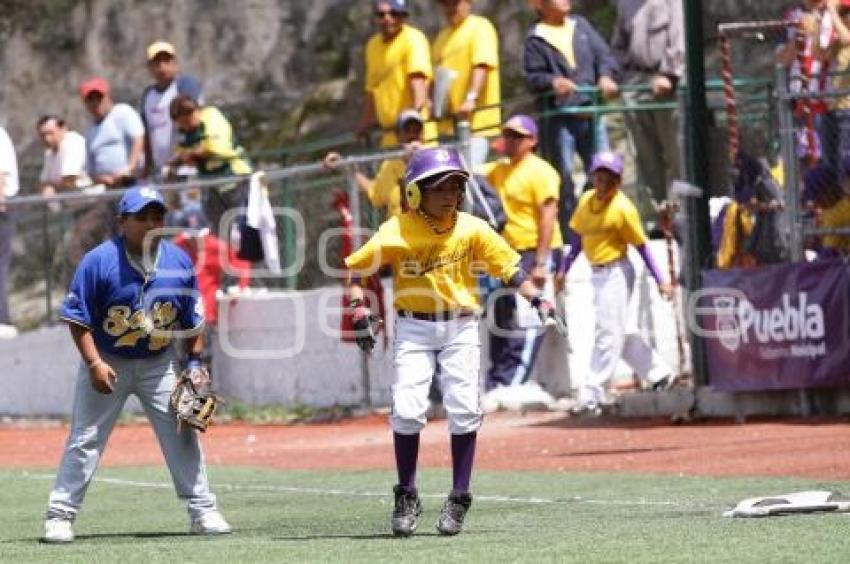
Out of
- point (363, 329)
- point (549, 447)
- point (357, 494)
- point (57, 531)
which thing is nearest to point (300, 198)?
point (549, 447)

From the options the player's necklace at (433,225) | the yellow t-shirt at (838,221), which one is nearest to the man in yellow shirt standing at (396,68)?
the yellow t-shirt at (838,221)

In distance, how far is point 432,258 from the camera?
34.8 ft

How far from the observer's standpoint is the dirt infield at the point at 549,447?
14258mm

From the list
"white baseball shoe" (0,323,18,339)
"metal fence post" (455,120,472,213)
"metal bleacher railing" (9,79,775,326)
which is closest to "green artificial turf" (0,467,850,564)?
"metal fence post" (455,120,472,213)

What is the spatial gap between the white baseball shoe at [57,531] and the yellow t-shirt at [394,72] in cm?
870

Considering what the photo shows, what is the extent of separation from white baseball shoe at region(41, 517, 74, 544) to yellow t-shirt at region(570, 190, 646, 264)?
7482mm

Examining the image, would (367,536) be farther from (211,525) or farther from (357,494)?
(357,494)

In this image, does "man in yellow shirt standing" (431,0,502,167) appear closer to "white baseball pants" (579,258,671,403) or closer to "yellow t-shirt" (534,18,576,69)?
"yellow t-shirt" (534,18,576,69)

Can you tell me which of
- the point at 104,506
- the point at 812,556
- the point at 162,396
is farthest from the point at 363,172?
the point at 812,556

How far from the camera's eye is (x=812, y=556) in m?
8.35

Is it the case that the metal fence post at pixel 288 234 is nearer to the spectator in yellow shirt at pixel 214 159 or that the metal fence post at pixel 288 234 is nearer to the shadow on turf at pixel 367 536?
the spectator in yellow shirt at pixel 214 159

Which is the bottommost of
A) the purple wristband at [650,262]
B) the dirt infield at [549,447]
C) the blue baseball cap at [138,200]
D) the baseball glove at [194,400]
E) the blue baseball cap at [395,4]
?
the dirt infield at [549,447]

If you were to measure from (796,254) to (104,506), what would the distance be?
6.24 meters

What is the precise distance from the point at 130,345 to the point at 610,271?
7.33m
